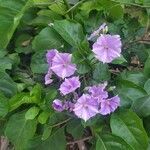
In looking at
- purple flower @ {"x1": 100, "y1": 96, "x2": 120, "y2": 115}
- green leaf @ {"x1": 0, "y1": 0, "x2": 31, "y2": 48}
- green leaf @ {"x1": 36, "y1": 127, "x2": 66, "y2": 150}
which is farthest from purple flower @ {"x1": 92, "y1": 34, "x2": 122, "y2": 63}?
green leaf @ {"x1": 36, "y1": 127, "x2": 66, "y2": 150}

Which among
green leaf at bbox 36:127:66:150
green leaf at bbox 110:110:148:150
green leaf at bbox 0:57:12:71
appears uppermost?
green leaf at bbox 0:57:12:71

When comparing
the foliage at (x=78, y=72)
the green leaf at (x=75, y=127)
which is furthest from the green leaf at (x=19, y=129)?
the green leaf at (x=75, y=127)

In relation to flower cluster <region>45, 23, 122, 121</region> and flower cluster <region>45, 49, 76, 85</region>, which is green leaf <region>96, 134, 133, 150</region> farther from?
flower cluster <region>45, 49, 76, 85</region>

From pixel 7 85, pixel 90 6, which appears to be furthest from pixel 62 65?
pixel 90 6

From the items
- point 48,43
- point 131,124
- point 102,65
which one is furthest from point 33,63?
point 131,124

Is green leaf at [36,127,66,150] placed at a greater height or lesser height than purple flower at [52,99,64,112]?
lesser

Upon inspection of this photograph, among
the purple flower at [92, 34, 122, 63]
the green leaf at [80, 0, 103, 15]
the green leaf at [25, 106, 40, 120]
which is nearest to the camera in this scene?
the purple flower at [92, 34, 122, 63]

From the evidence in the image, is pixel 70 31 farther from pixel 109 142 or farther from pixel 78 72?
pixel 109 142
